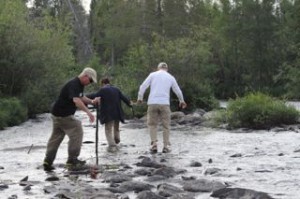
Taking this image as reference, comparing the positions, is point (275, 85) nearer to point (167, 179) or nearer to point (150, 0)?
point (150, 0)

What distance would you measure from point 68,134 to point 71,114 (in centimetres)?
43

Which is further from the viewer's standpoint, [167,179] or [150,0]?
[150,0]

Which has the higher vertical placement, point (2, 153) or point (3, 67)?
point (3, 67)

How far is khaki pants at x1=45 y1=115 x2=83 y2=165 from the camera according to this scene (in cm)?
1234

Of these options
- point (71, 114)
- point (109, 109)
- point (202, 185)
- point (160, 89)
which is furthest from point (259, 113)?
point (202, 185)

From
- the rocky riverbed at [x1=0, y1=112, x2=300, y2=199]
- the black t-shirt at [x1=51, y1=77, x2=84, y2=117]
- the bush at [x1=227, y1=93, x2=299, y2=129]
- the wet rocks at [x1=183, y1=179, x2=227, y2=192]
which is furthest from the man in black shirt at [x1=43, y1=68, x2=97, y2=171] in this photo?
the bush at [x1=227, y1=93, x2=299, y2=129]

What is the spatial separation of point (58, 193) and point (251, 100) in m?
14.7

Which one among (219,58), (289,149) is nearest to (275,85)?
(219,58)

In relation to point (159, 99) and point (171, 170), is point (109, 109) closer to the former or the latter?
point (159, 99)

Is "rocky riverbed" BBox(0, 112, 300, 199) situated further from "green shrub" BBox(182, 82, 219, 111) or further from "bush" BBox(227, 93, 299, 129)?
"green shrub" BBox(182, 82, 219, 111)

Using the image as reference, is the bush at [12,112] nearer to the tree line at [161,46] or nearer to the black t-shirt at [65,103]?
the tree line at [161,46]

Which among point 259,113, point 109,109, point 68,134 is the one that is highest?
point 109,109

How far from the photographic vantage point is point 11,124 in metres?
28.1

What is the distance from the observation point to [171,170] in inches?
464
